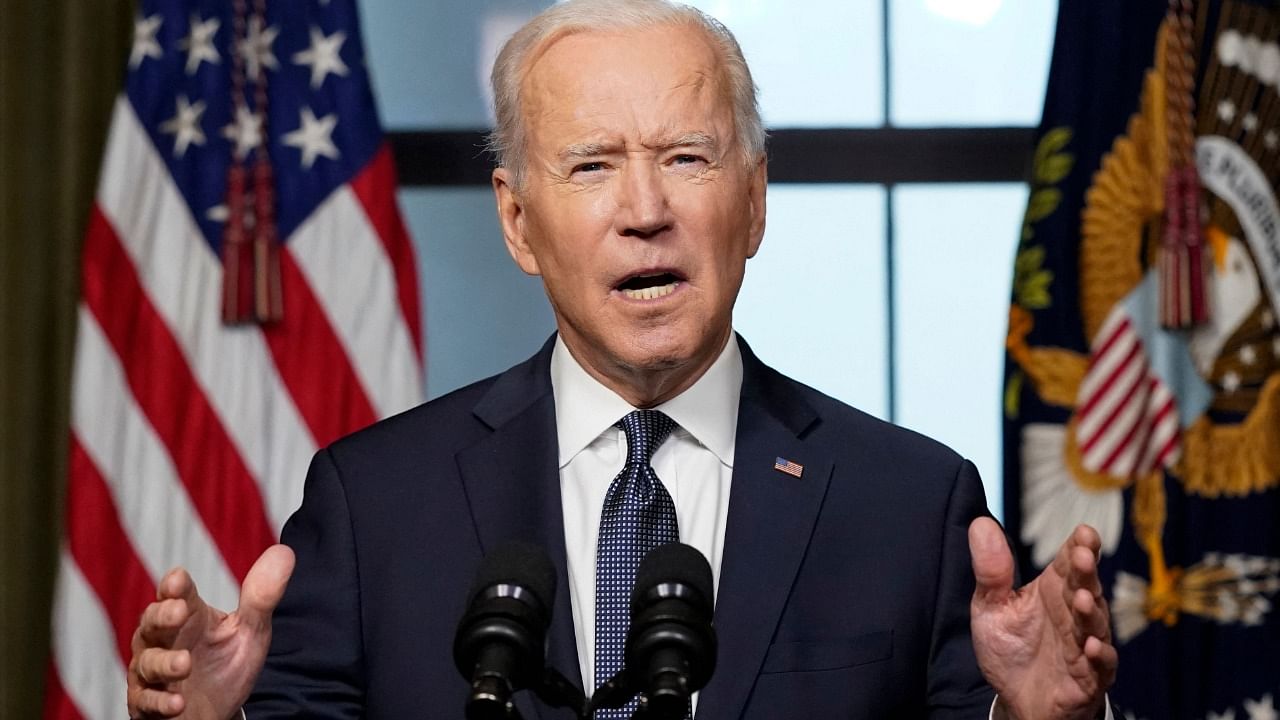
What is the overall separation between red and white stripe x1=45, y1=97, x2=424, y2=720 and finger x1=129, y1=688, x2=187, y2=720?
194cm

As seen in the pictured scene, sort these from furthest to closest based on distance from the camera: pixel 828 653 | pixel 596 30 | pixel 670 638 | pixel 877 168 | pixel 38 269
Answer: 1. pixel 877 168
2. pixel 38 269
3. pixel 596 30
4. pixel 828 653
5. pixel 670 638

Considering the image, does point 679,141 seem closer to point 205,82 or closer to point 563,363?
point 563,363

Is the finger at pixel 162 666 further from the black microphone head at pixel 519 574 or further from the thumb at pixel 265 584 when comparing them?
the black microphone head at pixel 519 574

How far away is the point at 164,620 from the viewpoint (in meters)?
1.56

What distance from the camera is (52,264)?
148 inches

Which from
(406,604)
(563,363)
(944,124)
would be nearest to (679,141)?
(563,363)

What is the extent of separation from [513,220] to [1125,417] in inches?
75.9

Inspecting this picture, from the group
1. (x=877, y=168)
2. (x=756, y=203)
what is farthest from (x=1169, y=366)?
(x=756, y=203)

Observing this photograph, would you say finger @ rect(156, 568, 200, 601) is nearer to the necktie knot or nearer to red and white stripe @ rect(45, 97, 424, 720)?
the necktie knot

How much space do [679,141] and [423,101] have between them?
2363 millimetres

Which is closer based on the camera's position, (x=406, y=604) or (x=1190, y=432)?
(x=406, y=604)

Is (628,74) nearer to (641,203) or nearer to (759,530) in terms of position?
(641,203)

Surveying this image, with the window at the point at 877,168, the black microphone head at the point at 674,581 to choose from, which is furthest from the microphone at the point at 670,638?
the window at the point at 877,168

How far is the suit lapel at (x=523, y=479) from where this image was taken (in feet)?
6.32
